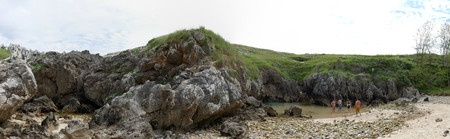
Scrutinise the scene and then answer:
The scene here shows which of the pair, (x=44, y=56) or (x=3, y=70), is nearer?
(x=3, y=70)

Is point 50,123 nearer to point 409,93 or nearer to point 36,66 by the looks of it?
point 36,66

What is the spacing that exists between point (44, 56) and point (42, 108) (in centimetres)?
955

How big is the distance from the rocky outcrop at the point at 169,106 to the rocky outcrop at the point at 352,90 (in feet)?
102

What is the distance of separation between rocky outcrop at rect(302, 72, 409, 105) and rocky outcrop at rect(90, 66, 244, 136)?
31236mm

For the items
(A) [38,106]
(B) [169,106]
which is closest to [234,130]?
(B) [169,106]

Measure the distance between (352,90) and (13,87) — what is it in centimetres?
4649

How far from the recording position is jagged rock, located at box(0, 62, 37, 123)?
15.1 metres

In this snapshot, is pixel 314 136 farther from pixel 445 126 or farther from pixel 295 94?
pixel 295 94

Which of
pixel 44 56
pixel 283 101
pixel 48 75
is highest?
pixel 44 56

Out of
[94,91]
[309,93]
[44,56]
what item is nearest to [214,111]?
[94,91]

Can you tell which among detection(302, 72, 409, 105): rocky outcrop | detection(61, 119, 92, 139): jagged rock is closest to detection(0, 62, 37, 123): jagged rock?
detection(61, 119, 92, 139): jagged rock

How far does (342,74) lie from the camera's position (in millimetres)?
46219

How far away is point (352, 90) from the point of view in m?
43.4

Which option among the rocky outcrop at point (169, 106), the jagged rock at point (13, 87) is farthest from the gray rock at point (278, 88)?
the jagged rock at point (13, 87)
